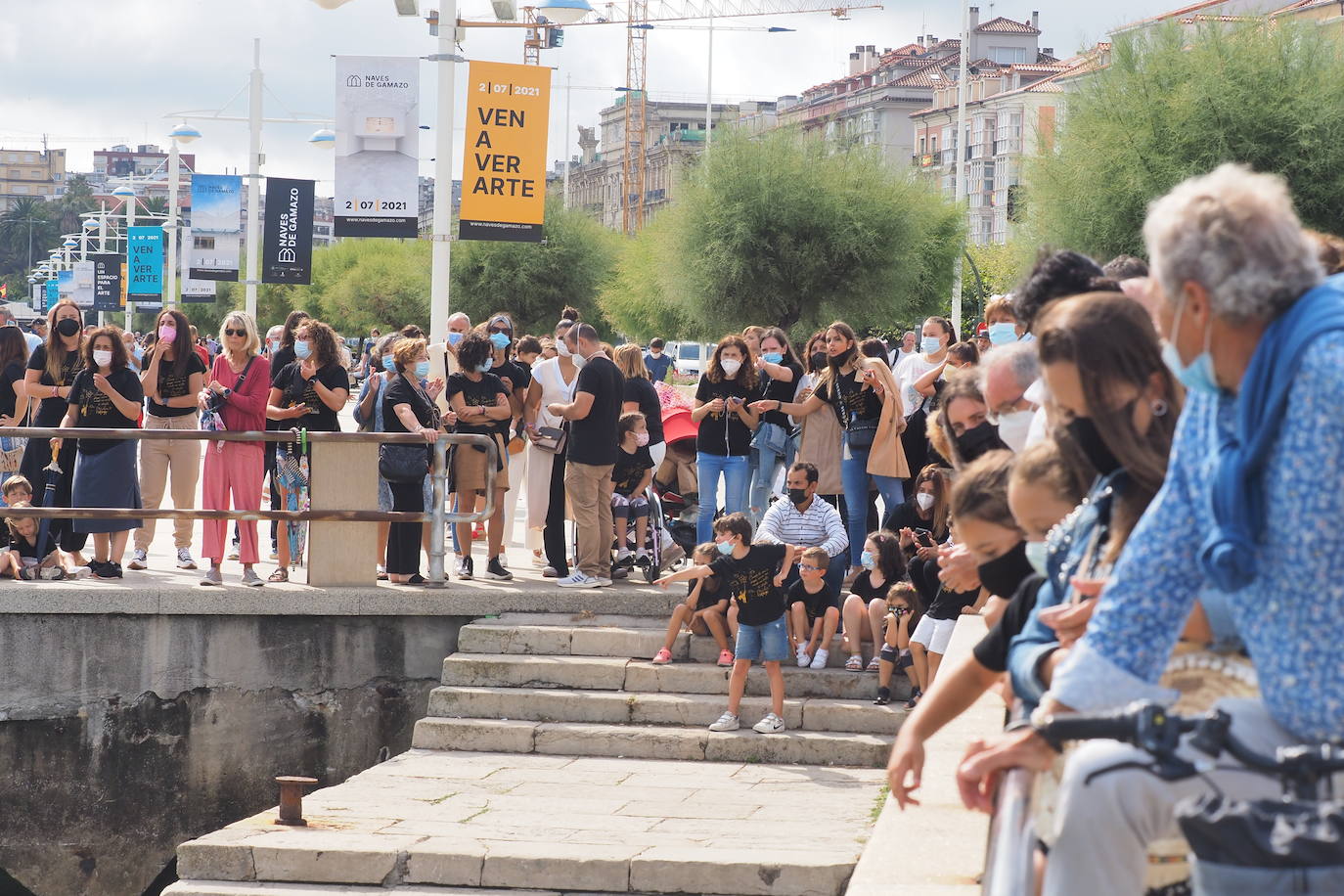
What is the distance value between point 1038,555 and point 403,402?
8044 millimetres

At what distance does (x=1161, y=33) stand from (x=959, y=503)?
80.1 ft

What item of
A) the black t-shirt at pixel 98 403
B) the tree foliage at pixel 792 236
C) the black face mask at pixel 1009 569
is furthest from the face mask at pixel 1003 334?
the tree foliage at pixel 792 236

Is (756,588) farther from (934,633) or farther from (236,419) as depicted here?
(236,419)

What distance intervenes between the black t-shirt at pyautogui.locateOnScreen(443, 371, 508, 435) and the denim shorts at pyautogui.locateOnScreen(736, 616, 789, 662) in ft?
9.10

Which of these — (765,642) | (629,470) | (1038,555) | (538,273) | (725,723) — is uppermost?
(538,273)

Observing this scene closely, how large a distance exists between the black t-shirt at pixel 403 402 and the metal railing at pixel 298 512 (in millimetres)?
477

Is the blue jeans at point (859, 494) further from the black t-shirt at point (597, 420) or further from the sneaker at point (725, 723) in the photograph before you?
the sneaker at point (725, 723)

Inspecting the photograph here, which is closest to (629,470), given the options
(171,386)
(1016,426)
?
(171,386)

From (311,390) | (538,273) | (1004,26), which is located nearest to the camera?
(311,390)

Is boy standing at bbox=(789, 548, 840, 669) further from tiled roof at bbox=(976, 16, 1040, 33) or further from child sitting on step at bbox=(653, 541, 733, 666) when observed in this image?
tiled roof at bbox=(976, 16, 1040, 33)

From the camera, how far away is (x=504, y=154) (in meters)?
14.4

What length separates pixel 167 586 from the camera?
1036cm

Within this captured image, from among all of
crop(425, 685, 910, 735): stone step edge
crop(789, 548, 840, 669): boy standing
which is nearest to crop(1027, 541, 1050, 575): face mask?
crop(425, 685, 910, 735): stone step edge

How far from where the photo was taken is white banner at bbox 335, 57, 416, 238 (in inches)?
561
